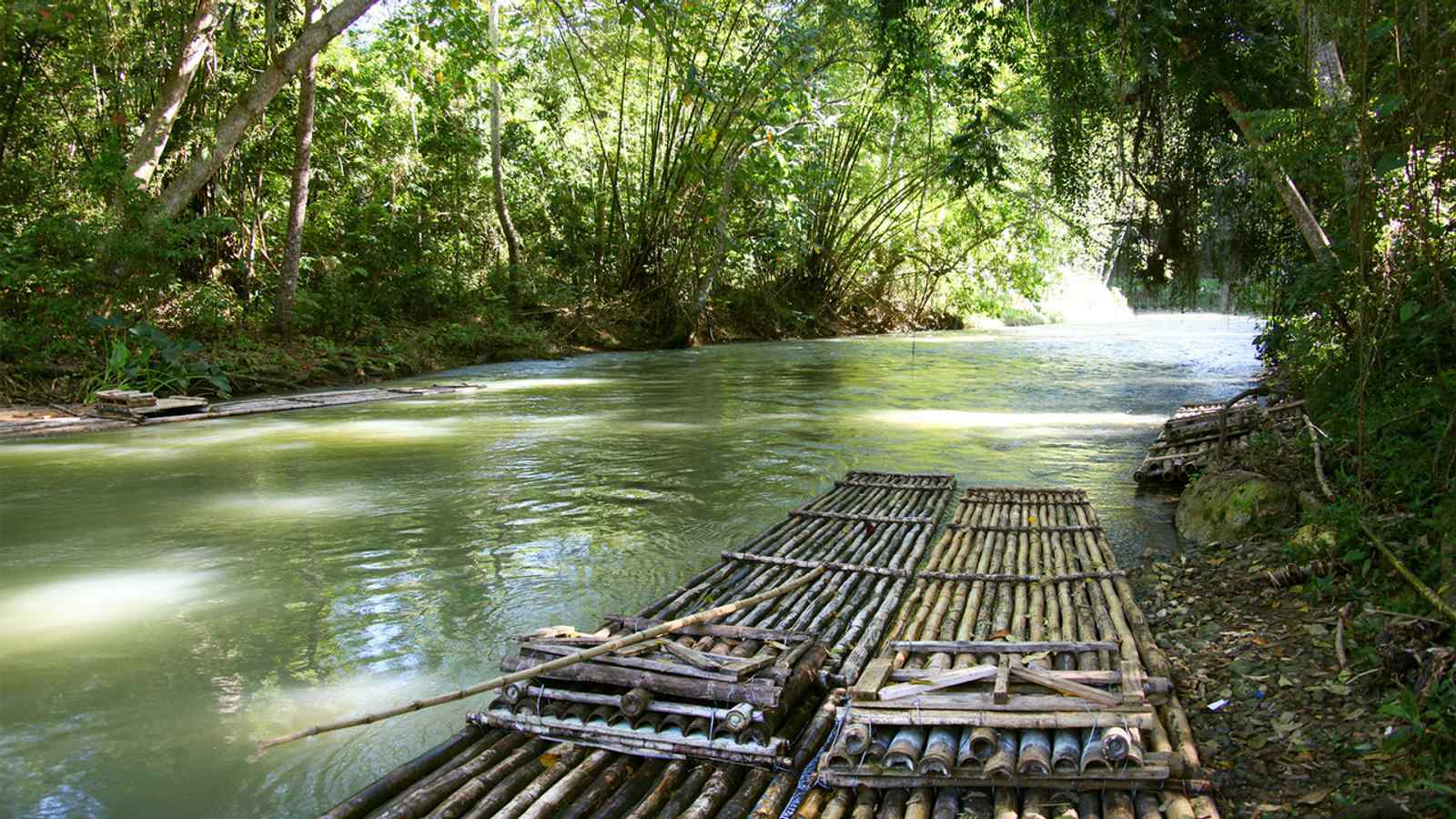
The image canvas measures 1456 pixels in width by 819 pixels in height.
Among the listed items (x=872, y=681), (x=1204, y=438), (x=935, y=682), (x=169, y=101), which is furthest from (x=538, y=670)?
(x=169, y=101)

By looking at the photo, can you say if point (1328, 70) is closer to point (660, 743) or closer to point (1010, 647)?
point (1010, 647)

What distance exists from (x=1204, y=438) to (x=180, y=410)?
878cm

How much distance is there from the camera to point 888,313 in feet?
79.8

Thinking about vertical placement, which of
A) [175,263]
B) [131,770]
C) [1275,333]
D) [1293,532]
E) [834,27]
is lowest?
[131,770]

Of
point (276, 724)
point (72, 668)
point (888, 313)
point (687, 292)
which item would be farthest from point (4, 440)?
point (888, 313)

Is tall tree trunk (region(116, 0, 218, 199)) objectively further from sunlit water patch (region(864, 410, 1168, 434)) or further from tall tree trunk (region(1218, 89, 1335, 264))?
tall tree trunk (region(1218, 89, 1335, 264))

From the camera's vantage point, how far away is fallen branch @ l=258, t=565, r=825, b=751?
A: 2438 millimetres

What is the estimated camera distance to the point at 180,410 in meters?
9.06

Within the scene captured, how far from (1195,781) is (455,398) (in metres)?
9.55

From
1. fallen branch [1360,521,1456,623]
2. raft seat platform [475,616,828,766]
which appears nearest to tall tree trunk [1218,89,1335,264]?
fallen branch [1360,521,1456,623]

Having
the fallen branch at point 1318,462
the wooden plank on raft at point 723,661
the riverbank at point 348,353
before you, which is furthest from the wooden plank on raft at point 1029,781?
the riverbank at point 348,353

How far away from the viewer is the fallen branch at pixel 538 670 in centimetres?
244

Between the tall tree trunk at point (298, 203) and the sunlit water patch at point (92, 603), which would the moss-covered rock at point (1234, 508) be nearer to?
the sunlit water patch at point (92, 603)

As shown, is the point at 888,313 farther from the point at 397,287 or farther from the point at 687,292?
the point at 397,287
